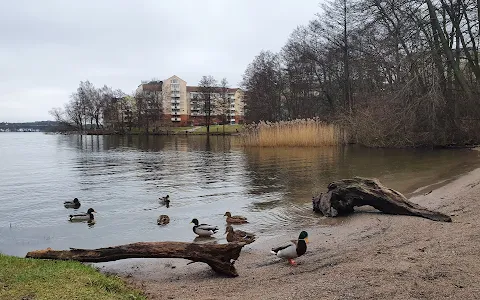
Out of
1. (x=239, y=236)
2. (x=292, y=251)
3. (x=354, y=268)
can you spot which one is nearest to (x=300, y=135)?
Answer: (x=239, y=236)

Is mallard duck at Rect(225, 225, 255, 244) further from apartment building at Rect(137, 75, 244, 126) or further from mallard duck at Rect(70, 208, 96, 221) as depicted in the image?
apartment building at Rect(137, 75, 244, 126)

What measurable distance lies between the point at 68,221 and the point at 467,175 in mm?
14999

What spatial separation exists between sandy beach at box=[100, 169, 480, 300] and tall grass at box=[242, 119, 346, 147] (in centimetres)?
2601

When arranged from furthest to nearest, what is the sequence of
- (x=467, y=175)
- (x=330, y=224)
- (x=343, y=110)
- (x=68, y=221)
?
(x=343, y=110)
(x=467, y=175)
(x=68, y=221)
(x=330, y=224)

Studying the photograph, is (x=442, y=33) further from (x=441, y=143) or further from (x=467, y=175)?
(x=467, y=175)

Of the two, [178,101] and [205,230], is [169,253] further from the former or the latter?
[178,101]

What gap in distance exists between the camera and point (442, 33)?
2731 centimetres

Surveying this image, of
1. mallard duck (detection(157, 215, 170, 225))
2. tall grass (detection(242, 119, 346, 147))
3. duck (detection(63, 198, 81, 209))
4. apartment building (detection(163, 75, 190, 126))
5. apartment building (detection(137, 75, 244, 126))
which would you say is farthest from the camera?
apartment building (detection(163, 75, 190, 126))

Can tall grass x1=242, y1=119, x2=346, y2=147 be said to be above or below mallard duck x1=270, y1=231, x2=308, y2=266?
above

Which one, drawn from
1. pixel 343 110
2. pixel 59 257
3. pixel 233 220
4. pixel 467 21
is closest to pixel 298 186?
pixel 233 220

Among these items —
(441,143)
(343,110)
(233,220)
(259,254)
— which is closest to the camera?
(259,254)

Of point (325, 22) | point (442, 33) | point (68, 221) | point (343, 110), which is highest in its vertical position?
point (325, 22)

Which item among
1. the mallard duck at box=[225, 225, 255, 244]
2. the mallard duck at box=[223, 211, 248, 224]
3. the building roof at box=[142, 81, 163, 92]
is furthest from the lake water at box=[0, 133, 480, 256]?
the building roof at box=[142, 81, 163, 92]

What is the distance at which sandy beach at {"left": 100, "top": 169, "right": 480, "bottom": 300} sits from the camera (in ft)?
16.8
